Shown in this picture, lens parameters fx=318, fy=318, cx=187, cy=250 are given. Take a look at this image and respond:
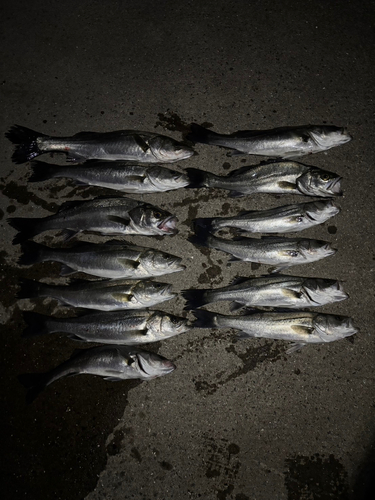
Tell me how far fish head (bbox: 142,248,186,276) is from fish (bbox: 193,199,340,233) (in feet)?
1.91

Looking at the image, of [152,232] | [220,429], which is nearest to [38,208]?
[152,232]

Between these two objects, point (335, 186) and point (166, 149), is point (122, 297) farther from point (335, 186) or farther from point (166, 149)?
point (335, 186)

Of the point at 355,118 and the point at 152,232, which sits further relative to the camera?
the point at 355,118

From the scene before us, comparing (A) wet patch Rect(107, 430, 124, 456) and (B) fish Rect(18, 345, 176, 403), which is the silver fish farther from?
(A) wet patch Rect(107, 430, 124, 456)

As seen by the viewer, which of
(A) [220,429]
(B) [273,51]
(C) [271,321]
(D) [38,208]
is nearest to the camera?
(C) [271,321]

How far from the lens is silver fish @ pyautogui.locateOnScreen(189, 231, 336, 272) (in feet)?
11.8

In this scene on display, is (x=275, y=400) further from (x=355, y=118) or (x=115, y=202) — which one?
(x=355, y=118)

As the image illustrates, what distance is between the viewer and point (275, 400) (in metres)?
3.84

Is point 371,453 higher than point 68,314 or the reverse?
the reverse

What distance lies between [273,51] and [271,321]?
148 inches

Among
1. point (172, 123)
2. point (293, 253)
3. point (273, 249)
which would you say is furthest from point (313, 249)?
point (172, 123)

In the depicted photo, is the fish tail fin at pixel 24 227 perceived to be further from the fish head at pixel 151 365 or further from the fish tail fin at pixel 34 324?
the fish head at pixel 151 365

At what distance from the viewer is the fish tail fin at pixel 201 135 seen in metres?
3.96

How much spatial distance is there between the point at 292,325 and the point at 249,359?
0.73m
